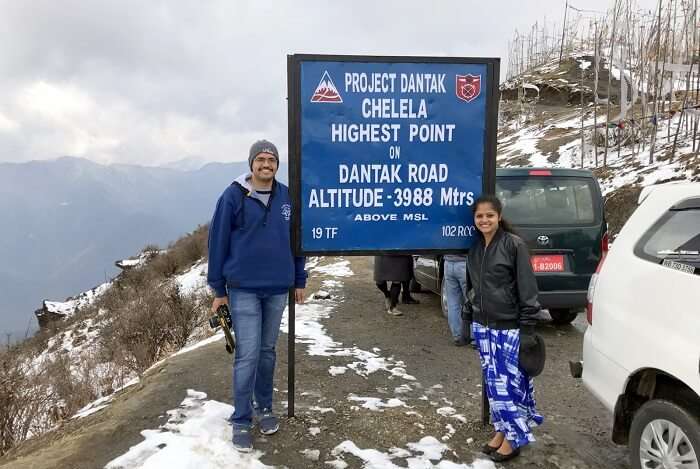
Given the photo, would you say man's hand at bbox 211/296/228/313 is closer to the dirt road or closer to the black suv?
the dirt road

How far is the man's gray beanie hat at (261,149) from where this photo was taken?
312cm

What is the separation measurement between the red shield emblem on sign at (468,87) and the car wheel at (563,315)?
422cm

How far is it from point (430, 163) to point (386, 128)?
0.40 metres

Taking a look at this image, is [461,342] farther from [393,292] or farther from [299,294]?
[299,294]

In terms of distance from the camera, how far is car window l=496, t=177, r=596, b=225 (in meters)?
5.86

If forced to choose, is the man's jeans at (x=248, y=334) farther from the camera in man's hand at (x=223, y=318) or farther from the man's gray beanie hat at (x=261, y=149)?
the man's gray beanie hat at (x=261, y=149)

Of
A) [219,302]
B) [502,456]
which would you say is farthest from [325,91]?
[502,456]

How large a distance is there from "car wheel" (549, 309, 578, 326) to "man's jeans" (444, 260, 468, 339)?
1.65 m

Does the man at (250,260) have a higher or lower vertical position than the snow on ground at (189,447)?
higher

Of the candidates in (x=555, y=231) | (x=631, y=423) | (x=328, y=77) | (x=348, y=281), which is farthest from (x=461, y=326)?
(x=348, y=281)

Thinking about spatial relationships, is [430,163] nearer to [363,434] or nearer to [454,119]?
[454,119]

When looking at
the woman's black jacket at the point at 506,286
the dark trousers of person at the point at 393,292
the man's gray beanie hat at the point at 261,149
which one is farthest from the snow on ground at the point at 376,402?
the dark trousers of person at the point at 393,292

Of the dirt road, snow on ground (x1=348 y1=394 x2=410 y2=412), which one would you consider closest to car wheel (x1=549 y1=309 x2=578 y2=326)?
the dirt road

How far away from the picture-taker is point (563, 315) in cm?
674
